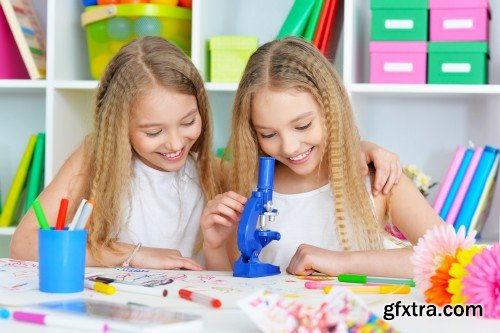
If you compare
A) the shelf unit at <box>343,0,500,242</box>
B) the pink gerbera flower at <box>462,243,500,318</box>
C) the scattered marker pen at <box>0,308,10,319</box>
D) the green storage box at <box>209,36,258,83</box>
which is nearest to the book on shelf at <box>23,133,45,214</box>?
the green storage box at <box>209,36,258,83</box>

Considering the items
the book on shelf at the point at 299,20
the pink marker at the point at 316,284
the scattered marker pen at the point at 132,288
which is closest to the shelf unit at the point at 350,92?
the book on shelf at the point at 299,20

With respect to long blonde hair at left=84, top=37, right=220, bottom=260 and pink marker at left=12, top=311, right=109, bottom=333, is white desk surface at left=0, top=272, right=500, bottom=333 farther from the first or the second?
long blonde hair at left=84, top=37, right=220, bottom=260

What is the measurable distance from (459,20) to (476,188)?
0.50 m

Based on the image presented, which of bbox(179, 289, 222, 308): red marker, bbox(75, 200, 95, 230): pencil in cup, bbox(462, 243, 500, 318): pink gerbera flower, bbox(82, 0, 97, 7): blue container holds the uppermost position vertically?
bbox(82, 0, 97, 7): blue container

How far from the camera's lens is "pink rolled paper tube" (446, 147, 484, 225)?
7.68ft

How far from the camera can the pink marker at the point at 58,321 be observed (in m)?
0.92

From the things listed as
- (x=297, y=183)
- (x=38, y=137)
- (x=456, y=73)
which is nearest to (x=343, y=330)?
(x=297, y=183)

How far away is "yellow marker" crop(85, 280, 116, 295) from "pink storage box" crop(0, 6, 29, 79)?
5.24ft

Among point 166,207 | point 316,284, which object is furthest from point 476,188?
point 316,284

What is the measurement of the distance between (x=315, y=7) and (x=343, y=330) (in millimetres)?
1640

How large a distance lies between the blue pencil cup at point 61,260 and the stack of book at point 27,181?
1426mm

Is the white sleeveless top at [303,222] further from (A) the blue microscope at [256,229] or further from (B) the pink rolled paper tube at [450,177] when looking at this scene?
(B) the pink rolled paper tube at [450,177]

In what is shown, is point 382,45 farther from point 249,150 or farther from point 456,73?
point 249,150

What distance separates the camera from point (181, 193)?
196 cm
